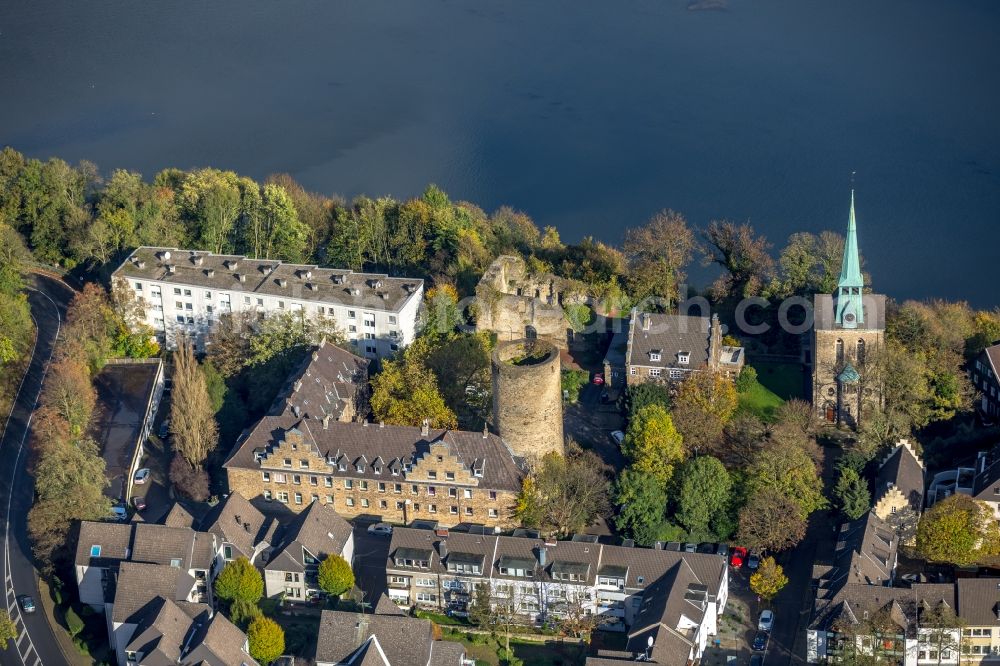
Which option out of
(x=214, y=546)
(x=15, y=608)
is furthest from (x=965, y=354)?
(x=15, y=608)

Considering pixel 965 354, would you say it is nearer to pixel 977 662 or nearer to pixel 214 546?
pixel 977 662

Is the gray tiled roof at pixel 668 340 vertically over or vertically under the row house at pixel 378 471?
over

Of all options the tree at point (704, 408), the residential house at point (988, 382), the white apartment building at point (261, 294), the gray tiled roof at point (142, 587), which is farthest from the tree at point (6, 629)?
the residential house at point (988, 382)

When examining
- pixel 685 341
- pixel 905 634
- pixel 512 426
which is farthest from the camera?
pixel 685 341

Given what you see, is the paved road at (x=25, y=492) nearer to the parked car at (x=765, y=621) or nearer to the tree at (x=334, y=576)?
the tree at (x=334, y=576)

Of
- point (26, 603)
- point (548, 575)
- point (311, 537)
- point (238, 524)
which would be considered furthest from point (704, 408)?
point (26, 603)

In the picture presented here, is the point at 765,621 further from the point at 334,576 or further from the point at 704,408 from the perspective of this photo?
the point at 334,576
